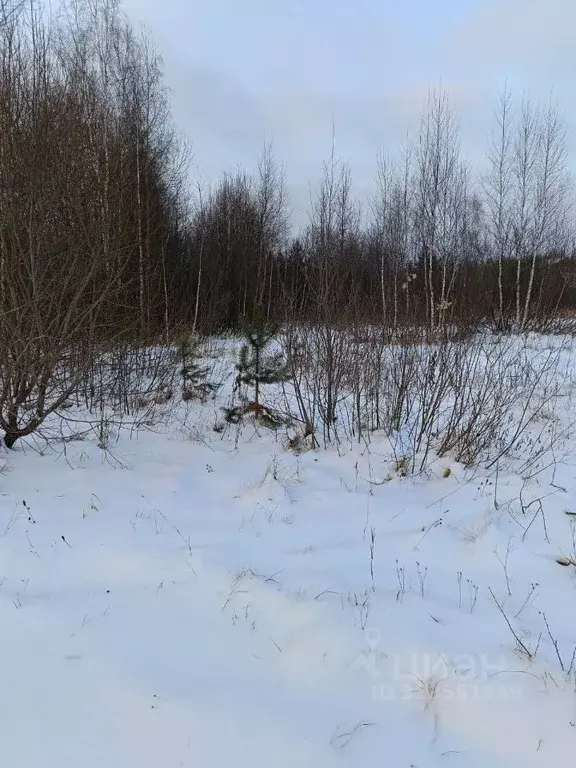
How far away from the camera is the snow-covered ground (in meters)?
1.60

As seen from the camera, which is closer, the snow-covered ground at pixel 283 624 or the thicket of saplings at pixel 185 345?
the snow-covered ground at pixel 283 624

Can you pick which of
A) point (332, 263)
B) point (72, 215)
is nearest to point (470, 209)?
point (332, 263)

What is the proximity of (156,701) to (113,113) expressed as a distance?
12508 millimetres

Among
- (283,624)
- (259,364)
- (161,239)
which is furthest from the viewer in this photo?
(161,239)

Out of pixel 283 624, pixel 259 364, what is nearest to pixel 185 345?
pixel 259 364

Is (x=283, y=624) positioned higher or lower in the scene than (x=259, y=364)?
lower

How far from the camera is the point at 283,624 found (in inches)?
86.0

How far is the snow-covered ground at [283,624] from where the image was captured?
5.24ft

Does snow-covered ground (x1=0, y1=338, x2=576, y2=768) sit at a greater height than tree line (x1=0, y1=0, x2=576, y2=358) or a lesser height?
lesser

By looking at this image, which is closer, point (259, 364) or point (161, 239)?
point (259, 364)

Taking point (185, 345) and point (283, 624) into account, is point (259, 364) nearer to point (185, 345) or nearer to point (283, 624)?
point (185, 345)

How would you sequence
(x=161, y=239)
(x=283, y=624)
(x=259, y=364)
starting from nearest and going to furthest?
(x=283, y=624), (x=259, y=364), (x=161, y=239)

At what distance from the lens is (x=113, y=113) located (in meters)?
10.8

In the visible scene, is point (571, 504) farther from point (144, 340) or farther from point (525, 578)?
point (144, 340)
